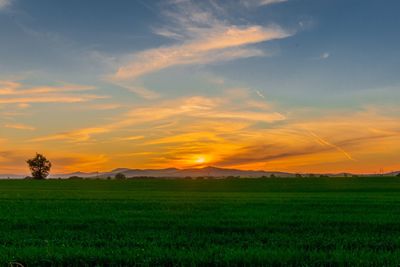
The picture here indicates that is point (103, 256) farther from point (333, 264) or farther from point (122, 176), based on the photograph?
point (122, 176)

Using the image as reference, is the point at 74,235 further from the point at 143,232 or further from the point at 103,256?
the point at 103,256

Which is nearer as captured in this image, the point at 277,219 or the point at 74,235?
the point at 74,235

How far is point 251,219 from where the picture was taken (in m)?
20.4

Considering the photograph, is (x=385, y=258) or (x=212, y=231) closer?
(x=385, y=258)

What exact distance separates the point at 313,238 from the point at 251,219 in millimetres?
5758

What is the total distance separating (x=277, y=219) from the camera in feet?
67.7

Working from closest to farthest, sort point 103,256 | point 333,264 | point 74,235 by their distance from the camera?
point 333,264 → point 103,256 → point 74,235

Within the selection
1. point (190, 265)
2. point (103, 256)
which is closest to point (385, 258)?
point (190, 265)

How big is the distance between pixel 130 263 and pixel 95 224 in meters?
8.51

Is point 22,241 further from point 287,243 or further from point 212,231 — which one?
point 287,243

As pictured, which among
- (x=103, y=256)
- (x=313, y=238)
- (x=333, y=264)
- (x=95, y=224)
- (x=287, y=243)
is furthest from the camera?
(x=95, y=224)

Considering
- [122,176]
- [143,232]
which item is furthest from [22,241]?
[122,176]

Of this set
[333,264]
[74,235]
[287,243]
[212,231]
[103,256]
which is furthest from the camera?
[212,231]

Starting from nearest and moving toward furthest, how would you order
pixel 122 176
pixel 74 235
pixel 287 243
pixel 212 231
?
pixel 287 243 < pixel 74 235 < pixel 212 231 < pixel 122 176
